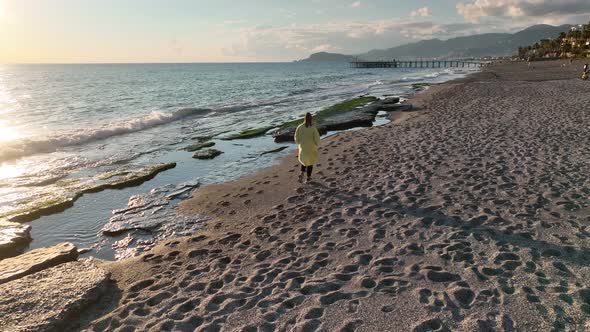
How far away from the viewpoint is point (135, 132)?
22.9m

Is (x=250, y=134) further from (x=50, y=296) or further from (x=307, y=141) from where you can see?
(x=50, y=296)

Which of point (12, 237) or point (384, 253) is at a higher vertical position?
point (384, 253)

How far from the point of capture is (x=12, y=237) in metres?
7.63

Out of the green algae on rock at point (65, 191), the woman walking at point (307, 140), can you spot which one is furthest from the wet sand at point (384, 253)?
the green algae on rock at point (65, 191)

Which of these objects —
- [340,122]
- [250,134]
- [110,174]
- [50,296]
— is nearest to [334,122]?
[340,122]

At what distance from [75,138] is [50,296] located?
17.1 metres

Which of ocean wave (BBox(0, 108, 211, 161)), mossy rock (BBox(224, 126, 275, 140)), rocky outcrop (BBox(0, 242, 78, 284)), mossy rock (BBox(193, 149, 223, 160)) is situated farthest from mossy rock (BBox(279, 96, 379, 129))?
rocky outcrop (BBox(0, 242, 78, 284))

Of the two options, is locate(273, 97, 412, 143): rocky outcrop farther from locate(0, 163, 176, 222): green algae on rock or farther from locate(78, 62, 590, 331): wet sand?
locate(78, 62, 590, 331): wet sand

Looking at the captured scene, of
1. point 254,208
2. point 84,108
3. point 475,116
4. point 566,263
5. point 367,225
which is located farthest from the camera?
point 84,108

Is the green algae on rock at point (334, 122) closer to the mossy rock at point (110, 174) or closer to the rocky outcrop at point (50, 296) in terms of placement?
the mossy rock at point (110, 174)

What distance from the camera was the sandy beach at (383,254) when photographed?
15.5ft

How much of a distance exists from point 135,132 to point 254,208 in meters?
16.7

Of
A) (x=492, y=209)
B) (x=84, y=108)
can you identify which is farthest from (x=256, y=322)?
(x=84, y=108)

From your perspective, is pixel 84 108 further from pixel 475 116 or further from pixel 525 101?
pixel 525 101
